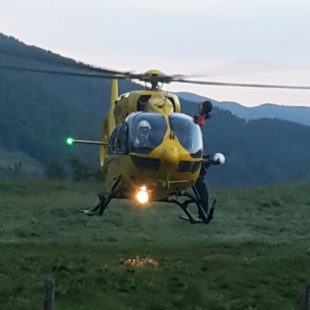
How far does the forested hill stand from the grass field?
134 feet

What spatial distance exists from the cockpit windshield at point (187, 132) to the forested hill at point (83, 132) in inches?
1975

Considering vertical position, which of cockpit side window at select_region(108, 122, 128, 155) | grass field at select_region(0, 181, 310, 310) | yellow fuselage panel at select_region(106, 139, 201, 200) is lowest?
grass field at select_region(0, 181, 310, 310)

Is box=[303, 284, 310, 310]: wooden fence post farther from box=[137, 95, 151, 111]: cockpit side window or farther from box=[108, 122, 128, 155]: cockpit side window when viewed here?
box=[137, 95, 151, 111]: cockpit side window

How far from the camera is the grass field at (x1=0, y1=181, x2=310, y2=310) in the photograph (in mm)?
17234

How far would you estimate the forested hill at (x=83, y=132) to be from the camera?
82.6 meters

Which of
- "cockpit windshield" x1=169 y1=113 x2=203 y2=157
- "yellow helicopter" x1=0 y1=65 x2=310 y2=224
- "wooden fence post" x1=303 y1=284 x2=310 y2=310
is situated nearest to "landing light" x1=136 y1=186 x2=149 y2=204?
"yellow helicopter" x1=0 y1=65 x2=310 y2=224

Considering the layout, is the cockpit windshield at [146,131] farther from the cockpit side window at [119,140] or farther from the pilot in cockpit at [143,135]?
the cockpit side window at [119,140]

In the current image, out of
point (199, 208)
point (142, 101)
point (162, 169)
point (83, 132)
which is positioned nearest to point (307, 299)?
point (162, 169)

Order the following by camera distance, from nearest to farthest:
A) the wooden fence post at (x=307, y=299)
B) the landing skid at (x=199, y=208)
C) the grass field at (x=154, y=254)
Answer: the wooden fence post at (x=307, y=299), the grass field at (x=154, y=254), the landing skid at (x=199, y=208)

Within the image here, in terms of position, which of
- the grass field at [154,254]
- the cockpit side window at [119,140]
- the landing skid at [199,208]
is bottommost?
the grass field at [154,254]

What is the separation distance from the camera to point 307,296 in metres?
12.0

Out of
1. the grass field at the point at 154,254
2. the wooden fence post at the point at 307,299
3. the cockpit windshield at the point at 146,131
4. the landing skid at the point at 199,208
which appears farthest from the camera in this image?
the landing skid at the point at 199,208

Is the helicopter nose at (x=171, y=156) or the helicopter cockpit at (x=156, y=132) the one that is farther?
the helicopter cockpit at (x=156, y=132)

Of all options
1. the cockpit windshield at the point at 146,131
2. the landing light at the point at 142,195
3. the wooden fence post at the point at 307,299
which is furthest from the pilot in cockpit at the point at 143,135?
the wooden fence post at the point at 307,299
